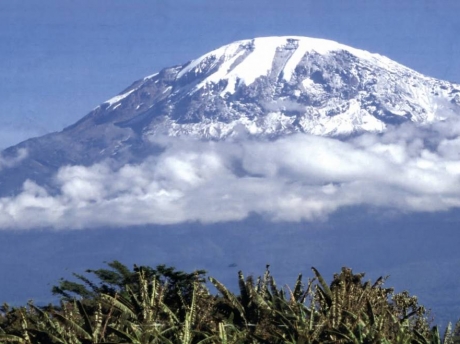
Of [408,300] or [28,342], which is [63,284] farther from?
[28,342]

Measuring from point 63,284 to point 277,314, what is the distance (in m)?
40.1

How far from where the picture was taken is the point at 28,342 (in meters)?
44.5

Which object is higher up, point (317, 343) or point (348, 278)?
point (348, 278)

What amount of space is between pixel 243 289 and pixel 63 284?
32.3m

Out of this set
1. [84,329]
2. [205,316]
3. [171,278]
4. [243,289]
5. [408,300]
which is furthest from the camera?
[171,278]

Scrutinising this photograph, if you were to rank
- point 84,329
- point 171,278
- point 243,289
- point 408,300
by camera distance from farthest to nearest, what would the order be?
point 171,278 < point 408,300 < point 243,289 < point 84,329

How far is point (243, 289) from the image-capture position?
59188mm

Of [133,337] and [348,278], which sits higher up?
[348,278]

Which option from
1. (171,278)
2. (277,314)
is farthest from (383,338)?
(171,278)

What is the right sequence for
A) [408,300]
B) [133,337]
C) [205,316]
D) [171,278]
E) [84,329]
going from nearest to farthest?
[133,337]
[84,329]
[205,316]
[408,300]
[171,278]

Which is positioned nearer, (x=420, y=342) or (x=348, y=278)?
(x=420, y=342)

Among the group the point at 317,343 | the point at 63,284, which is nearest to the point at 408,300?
the point at 317,343

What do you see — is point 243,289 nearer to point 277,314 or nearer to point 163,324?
point 277,314

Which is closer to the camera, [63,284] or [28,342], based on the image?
[28,342]
